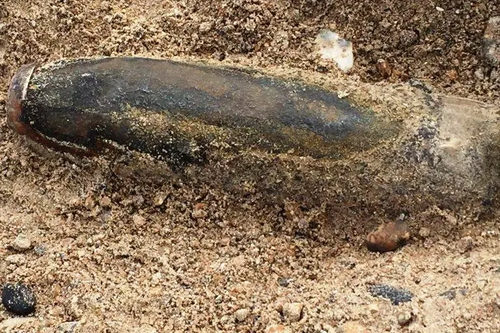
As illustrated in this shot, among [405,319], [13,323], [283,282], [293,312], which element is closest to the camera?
[405,319]

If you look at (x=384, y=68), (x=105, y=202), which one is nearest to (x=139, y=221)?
(x=105, y=202)

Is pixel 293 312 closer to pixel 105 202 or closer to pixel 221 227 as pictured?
pixel 221 227

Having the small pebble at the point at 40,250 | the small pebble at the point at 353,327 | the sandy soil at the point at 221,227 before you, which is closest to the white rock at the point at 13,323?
the sandy soil at the point at 221,227

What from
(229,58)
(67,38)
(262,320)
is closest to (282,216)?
(262,320)

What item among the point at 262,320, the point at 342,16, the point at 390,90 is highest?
the point at 342,16

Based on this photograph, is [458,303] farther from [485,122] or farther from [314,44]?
[314,44]

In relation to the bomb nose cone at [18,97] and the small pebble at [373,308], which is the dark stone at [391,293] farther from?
the bomb nose cone at [18,97]
